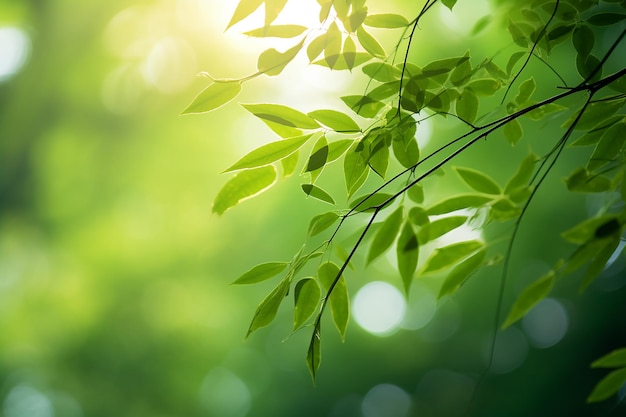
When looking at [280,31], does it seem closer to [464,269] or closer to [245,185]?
[245,185]

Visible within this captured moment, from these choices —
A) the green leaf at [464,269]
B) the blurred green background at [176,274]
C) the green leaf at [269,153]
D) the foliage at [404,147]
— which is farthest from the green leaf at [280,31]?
the blurred green background at [176,274]

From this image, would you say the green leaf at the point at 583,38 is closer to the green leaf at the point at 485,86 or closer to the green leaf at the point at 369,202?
the green leaf at the point at 485,86

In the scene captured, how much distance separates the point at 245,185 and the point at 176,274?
4.85m

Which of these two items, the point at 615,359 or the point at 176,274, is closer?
the point at 615,359

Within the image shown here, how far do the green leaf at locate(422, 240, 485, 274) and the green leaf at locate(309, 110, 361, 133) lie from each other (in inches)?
7.2

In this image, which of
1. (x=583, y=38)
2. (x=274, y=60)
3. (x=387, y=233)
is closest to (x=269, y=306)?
(x=387, y=233)

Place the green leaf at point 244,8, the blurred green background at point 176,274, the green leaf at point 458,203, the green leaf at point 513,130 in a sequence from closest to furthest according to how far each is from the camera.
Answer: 1. the green leaf at point 244,8
2. the green leaf at point 458,203
3. the green leaf at point 513,130
4. the blurred green background at point 176,274

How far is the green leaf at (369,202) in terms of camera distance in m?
0.70

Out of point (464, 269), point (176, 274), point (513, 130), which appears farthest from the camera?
point (176, 274)

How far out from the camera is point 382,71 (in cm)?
71

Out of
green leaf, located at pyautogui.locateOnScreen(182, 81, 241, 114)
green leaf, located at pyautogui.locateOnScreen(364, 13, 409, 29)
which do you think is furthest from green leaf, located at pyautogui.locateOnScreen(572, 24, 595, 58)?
green leaf, located at pyautogui.locateOnScreen(182, 81, 241, 114)

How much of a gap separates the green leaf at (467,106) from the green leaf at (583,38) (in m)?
0.14

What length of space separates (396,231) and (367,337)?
4.73 meters

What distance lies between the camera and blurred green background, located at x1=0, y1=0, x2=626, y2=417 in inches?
199
